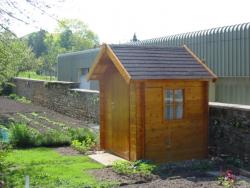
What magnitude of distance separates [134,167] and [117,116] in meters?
2.11

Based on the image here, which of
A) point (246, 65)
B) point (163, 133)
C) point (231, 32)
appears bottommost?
point (163, 133)

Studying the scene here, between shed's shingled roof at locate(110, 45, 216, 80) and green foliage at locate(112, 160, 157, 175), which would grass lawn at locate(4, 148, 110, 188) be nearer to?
green foliage at locate(112, 160, 157, 175)

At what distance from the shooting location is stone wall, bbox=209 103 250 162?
31.2ft

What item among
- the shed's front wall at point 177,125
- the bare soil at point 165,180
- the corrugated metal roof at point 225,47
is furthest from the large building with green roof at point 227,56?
the bare soil at point 165,180

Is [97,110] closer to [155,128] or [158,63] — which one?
[158,63]

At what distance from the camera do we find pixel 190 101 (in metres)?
10.6

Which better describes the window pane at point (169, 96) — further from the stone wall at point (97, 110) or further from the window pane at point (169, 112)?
the stone wall at point (97, 110)

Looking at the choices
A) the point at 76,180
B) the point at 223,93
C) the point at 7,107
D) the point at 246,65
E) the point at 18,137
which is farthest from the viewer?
the point at 7,107

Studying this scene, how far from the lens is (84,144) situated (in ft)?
40.8

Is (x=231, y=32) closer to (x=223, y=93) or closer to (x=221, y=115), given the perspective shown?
(x=223, y=93)

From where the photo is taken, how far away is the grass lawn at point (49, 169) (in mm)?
8164

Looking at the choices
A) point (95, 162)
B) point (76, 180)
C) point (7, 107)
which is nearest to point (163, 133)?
point (95, 162)

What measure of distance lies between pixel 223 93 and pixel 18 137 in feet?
28.0

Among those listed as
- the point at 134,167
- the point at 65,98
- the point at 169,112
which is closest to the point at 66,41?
the point at 65,98
